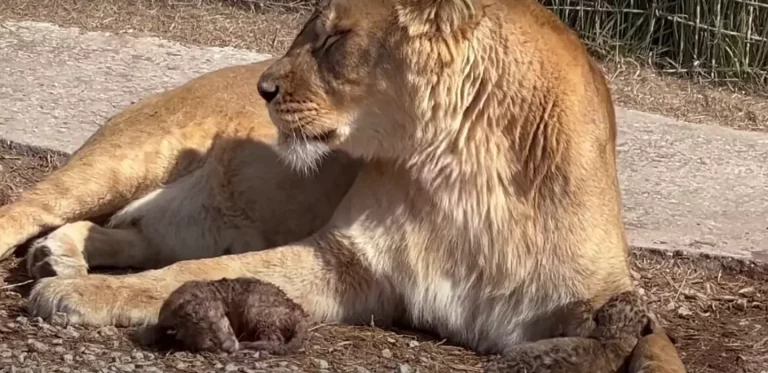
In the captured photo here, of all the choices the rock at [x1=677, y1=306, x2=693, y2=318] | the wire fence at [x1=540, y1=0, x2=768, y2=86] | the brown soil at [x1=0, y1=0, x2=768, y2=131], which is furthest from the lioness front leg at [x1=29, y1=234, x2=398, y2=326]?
the wire fence at [x1=540, y1=0, x2=768, y2=86]

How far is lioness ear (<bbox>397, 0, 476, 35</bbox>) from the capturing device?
10.7 feet

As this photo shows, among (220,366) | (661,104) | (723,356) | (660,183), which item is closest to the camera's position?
(220,366)

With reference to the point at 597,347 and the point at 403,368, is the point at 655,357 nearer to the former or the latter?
the point at 597,347

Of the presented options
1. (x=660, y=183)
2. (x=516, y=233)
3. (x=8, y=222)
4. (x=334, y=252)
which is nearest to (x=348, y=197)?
(x=334, y=252)

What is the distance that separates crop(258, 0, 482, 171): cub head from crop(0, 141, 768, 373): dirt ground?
1.76 ft

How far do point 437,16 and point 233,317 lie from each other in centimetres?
94

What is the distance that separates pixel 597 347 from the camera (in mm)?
3219

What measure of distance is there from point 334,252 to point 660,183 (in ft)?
6.79

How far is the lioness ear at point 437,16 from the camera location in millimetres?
3271

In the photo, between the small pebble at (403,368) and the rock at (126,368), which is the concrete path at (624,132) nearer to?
the small pebble at (403,368)

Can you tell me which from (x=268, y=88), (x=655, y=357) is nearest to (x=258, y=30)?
(x=268, y=88)

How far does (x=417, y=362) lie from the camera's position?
337 cm

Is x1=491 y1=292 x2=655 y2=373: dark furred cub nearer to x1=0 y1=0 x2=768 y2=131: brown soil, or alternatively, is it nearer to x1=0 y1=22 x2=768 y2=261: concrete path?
x1=0 y1=22 x2=768 y2=261: concrete path

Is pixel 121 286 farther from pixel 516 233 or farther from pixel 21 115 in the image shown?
pixel 21 115
